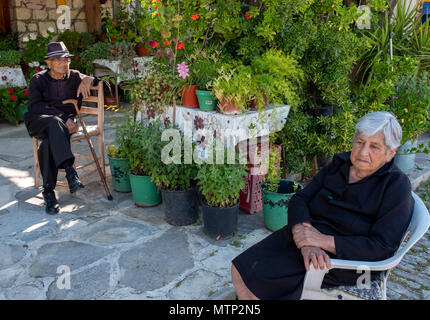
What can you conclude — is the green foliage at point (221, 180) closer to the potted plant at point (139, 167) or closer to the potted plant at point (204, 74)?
the potted plant at point (204, 74)

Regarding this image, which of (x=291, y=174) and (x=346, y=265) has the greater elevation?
(x=346, y=265)

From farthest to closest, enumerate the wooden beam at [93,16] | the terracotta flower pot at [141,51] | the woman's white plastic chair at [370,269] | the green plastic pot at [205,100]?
the wooden beam at [93,16]
the terracotta flower pot at [141,51]
the green plastic pot at [205,100]
the woman's white plastic chair at [370,269]

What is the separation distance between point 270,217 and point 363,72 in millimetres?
2891

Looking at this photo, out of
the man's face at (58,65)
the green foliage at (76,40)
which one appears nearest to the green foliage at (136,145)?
the man's face at (58,65)

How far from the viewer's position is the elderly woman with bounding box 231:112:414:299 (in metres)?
1.88

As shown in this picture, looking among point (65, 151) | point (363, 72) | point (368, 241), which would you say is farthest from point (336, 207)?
point (363, 72)

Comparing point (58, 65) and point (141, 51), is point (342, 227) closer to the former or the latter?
point (58, 65)

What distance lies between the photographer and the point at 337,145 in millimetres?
3895

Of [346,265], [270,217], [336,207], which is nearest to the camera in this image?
[346,265]

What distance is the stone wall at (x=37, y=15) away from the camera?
7.22 metres

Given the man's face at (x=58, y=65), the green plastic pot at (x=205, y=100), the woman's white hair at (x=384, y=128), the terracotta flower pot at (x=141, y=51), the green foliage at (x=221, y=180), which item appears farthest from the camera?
the terracotta flower pot at (x=141, y=51)

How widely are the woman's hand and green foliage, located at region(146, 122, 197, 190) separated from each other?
1520 mm

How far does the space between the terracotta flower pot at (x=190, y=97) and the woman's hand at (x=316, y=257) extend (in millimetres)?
2033

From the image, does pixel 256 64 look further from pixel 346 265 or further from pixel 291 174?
pixel 346 265
